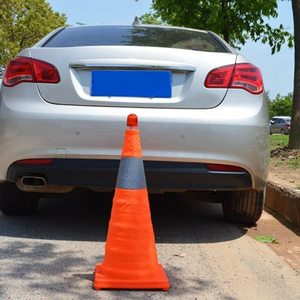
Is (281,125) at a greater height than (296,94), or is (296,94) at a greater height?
(296,94)

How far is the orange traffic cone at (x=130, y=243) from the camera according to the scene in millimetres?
2793

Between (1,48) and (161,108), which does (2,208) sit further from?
(1,48)

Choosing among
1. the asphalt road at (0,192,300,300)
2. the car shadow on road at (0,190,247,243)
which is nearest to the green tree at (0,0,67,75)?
the car shadow on road at (0,190,247,243)

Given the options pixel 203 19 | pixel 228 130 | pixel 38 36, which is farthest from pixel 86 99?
pixel 38 36

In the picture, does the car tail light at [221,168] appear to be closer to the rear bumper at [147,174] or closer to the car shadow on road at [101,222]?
the rear bumper at [147,174]

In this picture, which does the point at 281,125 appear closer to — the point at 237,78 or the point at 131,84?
Result: the point at 237,78

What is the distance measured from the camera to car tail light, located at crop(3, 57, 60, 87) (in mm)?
3646

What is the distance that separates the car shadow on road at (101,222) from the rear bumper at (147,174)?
475 mm

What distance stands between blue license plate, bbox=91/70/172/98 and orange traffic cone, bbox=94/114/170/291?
2.00ft

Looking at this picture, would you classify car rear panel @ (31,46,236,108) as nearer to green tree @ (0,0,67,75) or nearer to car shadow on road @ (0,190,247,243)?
car shadow on road @ (0,190,247,243)

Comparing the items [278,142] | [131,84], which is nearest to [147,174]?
[131,84]

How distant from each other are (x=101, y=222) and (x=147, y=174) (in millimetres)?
1025

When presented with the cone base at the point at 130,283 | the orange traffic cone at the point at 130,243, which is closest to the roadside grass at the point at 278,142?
the orange traffic cone at the point at 130,243

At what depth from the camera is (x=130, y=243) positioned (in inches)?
112
